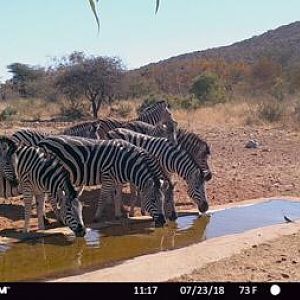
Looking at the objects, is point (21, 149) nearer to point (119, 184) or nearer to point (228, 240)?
point (119, 184)

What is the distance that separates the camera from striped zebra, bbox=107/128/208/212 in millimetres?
9625

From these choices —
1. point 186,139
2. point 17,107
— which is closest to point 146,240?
point 186,139

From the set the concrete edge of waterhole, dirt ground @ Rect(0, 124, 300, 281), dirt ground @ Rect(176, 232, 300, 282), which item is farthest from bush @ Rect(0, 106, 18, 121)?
dirt ground @ Rect(176, 232, 300, 282)

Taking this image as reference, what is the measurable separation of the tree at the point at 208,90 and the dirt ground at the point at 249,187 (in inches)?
479

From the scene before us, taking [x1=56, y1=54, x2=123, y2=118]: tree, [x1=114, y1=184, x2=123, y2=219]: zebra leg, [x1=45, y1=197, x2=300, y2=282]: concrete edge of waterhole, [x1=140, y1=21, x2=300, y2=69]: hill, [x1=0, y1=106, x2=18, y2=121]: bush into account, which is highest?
[x1=140, y1=21, x2=300, y2=69]: hill

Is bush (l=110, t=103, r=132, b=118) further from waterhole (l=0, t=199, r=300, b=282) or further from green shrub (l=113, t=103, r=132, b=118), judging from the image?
waterhole (l=0, t=199, r=300, b=282)

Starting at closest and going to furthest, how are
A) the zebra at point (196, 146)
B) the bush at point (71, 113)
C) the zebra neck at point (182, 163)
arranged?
the zebra neck at point (182, 163)
the zebra at point (196, 146)
the bush at point (71, 113)

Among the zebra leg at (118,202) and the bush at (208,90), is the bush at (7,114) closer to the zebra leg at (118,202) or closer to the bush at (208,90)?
the bush at (208,90)
